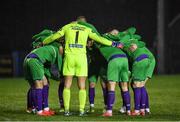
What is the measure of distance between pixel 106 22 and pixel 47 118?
2485 centimetres

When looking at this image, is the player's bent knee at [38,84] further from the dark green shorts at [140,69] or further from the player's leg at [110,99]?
the dark green shorts at [140,69]

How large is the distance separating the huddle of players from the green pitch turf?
40 cm

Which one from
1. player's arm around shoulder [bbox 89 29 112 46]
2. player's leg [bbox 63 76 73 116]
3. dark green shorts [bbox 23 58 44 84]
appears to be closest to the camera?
player's leg [bbox 63 76 73 116]

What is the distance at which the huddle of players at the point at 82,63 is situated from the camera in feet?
47.7

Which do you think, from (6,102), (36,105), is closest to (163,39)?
(6,102)

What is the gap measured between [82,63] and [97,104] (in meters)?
3.62

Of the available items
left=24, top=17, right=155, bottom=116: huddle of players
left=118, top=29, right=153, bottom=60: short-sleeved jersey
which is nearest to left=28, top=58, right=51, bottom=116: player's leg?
left=24, top=17, right=155, bottom=116: huddle of players

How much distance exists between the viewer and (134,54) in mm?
15266

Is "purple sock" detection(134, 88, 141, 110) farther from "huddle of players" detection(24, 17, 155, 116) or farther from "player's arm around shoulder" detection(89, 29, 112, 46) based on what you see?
"player's arm around shoulder" detection(89, 29, 112, 46)

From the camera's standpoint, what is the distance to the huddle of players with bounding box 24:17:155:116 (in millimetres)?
14531

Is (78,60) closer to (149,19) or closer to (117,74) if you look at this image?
(117,74)

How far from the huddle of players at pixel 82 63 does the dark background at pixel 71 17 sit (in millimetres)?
21115

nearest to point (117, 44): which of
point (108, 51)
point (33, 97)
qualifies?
point (108, 51)

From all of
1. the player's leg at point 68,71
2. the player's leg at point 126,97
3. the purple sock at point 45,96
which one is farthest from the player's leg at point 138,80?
the purple sock at point 45,96
